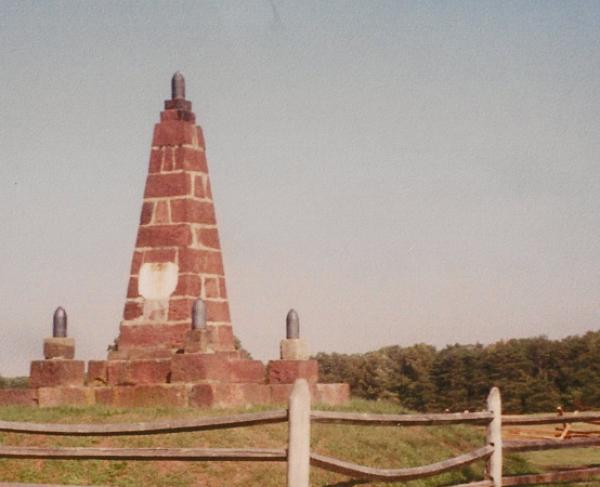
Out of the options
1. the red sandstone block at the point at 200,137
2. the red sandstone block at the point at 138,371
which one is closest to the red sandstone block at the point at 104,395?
the red sandstone block at the point at 138,371

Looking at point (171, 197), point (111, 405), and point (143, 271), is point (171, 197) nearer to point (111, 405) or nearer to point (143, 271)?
point (143, 271)

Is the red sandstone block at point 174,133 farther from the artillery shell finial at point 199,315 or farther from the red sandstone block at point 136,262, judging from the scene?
the artillery shell finial at point 199,315

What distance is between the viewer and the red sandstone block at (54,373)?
15633 mm

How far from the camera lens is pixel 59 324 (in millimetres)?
15883

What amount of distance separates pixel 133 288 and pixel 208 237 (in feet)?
4.99

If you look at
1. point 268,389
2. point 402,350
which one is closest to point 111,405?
point 268,389

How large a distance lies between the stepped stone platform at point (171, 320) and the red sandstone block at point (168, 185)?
0.02 metres

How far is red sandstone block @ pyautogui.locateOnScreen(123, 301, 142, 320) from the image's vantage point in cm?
1612

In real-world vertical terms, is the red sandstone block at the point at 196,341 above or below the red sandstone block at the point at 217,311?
below

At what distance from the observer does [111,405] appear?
50.1 ft

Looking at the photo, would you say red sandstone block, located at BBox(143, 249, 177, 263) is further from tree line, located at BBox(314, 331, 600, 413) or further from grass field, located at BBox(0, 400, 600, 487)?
tree line, located at BBox(314, 331, 600, 413)

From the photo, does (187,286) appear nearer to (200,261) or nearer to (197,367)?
(200,261)

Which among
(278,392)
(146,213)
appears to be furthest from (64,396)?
(278,392)

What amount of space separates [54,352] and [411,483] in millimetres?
7192
